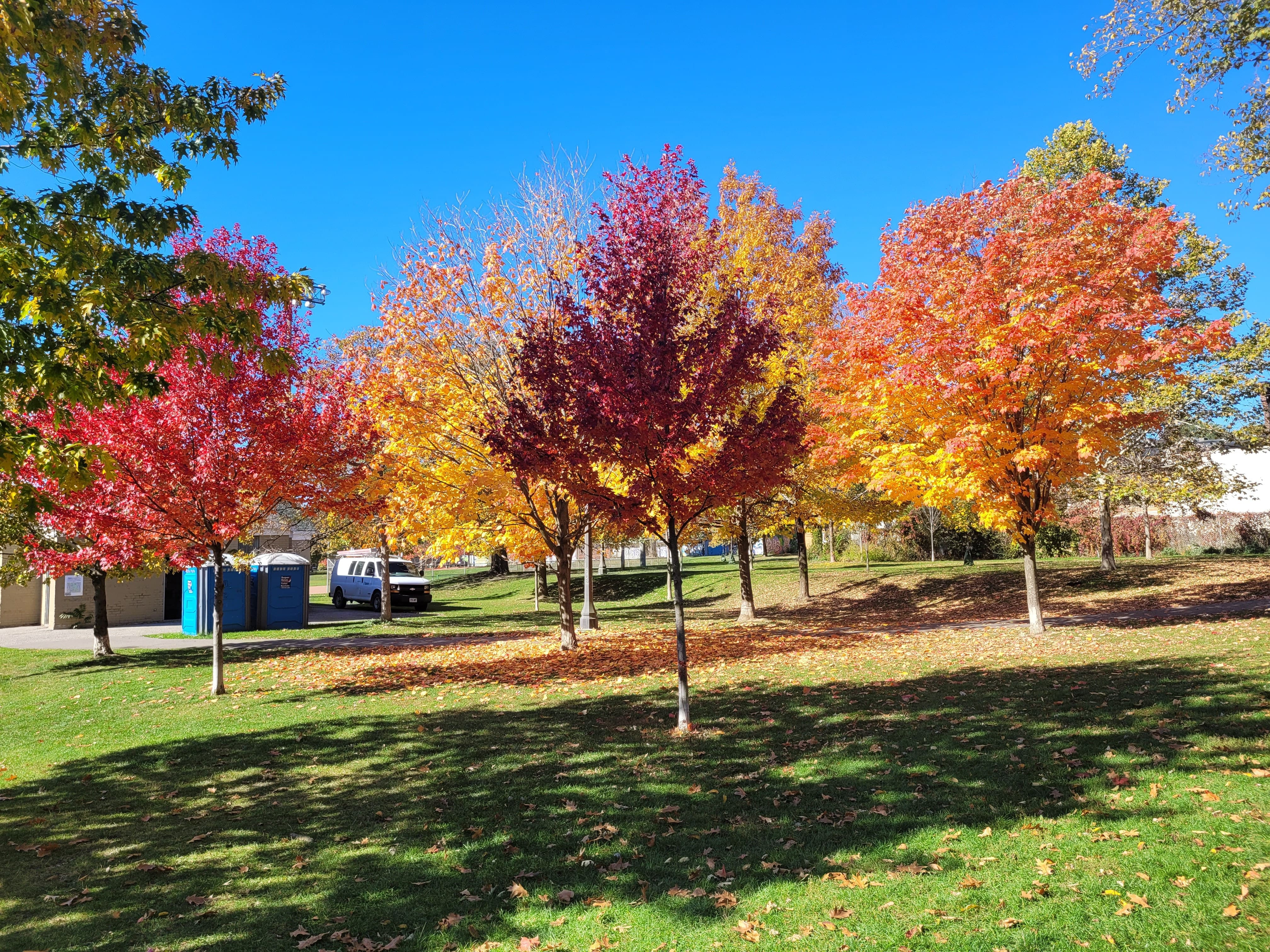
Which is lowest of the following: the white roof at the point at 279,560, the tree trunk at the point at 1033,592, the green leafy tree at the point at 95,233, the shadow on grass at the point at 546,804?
the shadow on grass at the point at 546,804

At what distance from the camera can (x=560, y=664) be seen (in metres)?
13.4

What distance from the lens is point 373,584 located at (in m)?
30.4

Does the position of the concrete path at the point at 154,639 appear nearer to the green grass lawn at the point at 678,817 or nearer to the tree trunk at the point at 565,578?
the tree trunk at the point at 565,578

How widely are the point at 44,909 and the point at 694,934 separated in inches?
163

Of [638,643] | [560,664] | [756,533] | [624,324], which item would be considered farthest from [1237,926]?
[756,533]

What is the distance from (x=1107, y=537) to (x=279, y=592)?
26.3m

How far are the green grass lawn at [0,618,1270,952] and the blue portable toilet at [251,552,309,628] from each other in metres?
12.8

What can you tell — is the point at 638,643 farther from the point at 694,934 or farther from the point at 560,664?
the point at 694,934

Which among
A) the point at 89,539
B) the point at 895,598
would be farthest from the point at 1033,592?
the point at 89,539

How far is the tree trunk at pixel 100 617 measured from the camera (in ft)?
53.3

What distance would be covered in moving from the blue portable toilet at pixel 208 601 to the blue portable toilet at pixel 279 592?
0.37 metres

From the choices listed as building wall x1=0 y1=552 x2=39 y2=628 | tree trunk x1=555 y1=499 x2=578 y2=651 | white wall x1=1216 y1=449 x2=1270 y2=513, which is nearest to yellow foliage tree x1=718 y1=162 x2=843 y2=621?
tree trunk x1=555 y1=499 x2=578 y2=651

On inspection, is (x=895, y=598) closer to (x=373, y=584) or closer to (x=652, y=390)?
(x=652, y=390)

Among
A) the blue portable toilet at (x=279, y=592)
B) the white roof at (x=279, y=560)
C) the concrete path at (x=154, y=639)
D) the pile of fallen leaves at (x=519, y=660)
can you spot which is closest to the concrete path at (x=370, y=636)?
the concrete path at (x=154, y=639)
